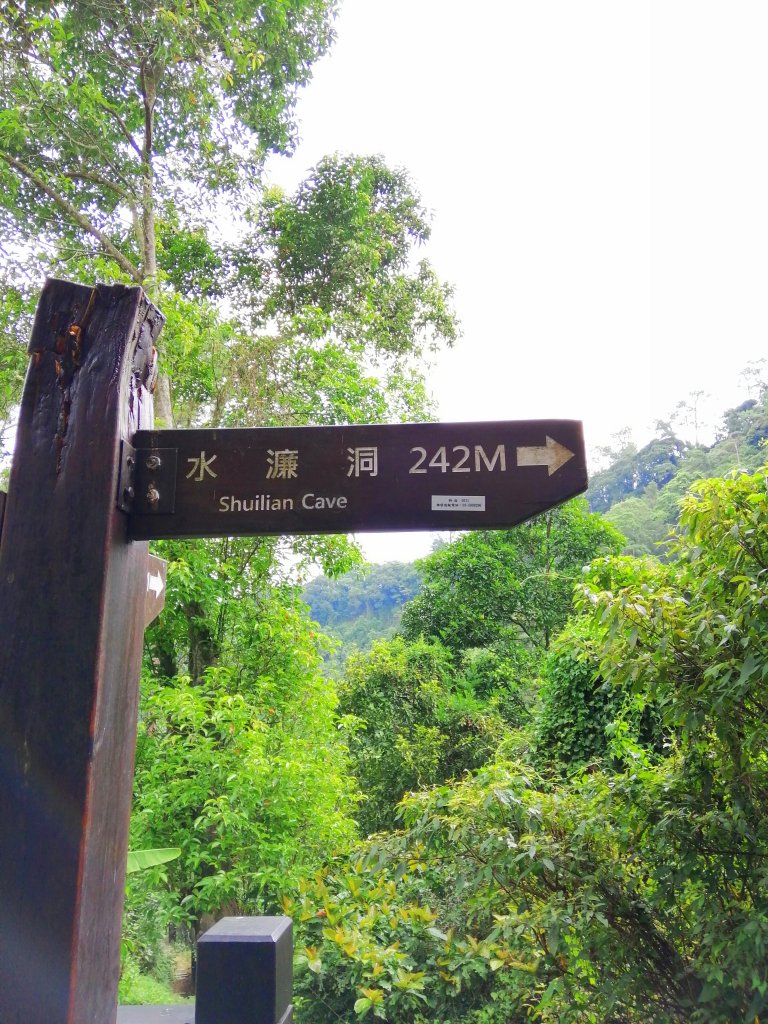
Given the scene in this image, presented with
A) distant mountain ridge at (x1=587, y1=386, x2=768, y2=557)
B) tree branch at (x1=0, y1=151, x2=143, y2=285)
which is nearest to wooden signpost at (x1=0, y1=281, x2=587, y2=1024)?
tree branch at (x1=0, y1=151, x2=143, y2=285)

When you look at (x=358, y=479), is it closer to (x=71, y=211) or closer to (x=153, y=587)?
(x=153, y=587)

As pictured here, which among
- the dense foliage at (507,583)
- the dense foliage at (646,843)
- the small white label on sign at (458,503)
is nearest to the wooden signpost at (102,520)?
the small white label on sign at (458,503)

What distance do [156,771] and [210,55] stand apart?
5.03 m

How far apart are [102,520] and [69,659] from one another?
0.21 metres

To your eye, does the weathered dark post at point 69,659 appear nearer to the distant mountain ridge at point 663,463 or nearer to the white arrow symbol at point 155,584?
the white arrow symbol at point 155,584

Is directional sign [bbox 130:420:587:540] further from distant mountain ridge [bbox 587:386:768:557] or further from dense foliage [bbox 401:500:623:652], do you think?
distant mountain ridge [bbox 587:386:768:557]

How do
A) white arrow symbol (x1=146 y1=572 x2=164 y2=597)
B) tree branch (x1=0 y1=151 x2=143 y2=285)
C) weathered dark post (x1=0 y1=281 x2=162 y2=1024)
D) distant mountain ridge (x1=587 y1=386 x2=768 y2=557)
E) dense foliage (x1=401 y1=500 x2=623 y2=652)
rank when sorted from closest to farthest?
weathered dark post (x1=0 y1=281 x2=162 y2=1024)
white arrow symbol (x1=146 y1=572 x2=164 y2=597)
tree branch (x1=0 y1=151 x2=143 y2=285)
dense foliage (x1=401 y1=500 x2=623 y2=652)
distant mountain ridge (x1=587 y1=386 x2=768 y2=557)

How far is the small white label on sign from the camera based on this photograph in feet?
4.35

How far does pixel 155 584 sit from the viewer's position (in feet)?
4.96

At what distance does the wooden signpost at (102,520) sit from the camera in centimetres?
109

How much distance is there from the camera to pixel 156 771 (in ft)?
13.5

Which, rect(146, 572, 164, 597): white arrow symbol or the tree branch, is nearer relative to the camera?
rect(146, 572, 164, 597): white arrow symbol

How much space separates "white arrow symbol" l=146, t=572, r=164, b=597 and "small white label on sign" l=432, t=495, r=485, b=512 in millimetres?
525

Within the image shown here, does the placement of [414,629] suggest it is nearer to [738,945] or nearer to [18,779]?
[738,945]
